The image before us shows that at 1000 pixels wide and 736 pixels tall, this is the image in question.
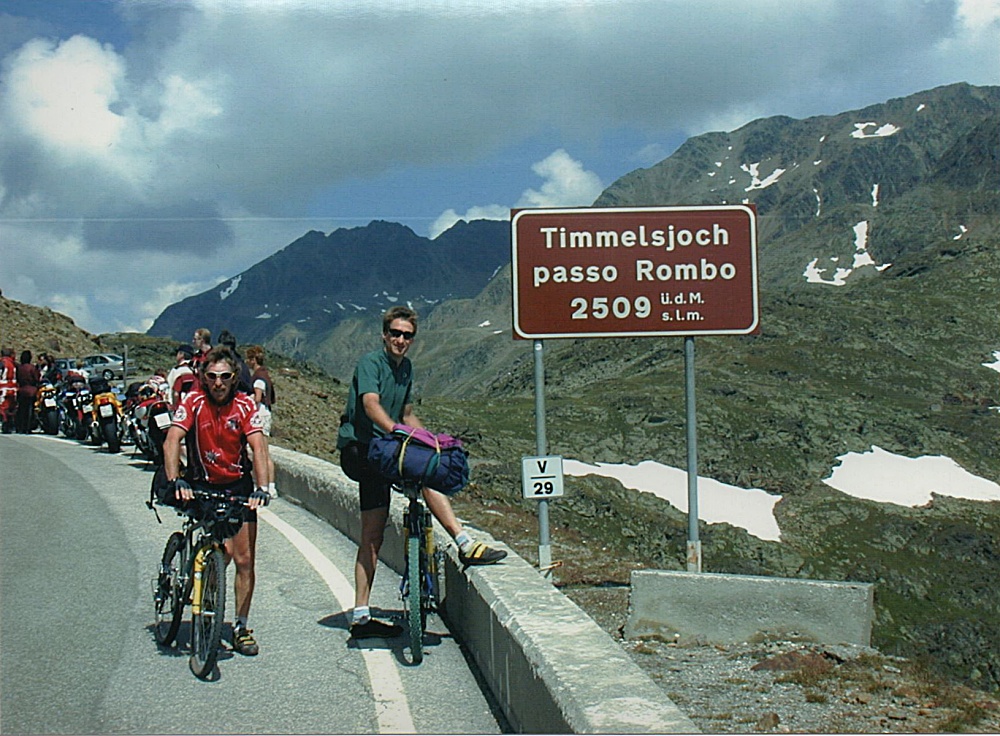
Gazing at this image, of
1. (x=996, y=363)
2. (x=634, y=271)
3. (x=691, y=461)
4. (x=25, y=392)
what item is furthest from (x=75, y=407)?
(x=996, y=363)

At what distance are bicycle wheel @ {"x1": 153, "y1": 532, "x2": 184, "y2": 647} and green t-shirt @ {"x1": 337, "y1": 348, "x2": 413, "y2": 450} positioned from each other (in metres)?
1.11

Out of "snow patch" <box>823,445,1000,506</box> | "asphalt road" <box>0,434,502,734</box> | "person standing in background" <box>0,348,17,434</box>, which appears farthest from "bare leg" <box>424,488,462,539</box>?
"snow patch" <box>823,445,1000,506</box>

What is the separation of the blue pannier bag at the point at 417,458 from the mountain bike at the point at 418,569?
0.35 ft

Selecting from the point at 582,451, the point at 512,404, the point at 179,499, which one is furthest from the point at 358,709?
the point at 512,404

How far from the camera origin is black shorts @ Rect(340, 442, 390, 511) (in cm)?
637

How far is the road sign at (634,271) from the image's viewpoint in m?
8.70

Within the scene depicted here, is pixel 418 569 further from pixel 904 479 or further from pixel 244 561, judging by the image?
pixel 904 479

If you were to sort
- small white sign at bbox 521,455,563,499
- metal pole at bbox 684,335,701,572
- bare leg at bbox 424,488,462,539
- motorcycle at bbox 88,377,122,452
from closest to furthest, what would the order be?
bare leg at bbox 424,488,462,539
small white sign at bbox 521,455,563,499
metal pole at bbox 684,335,701,572
motorcycle at bbox 88,377,122,452

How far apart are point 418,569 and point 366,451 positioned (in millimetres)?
703

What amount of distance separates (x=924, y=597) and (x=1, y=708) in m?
97.9

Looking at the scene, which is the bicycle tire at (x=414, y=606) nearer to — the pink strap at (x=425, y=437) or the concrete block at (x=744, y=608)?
the pink strap at (x=425, y=437)

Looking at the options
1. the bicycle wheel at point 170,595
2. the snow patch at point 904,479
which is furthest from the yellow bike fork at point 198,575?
the snow patch at point 904,479

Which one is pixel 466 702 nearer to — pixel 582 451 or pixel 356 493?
pixel 356 493

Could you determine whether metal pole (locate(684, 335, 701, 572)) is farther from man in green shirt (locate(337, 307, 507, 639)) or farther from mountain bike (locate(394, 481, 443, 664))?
mountain bike (locate(394, 481, 443, 664))
